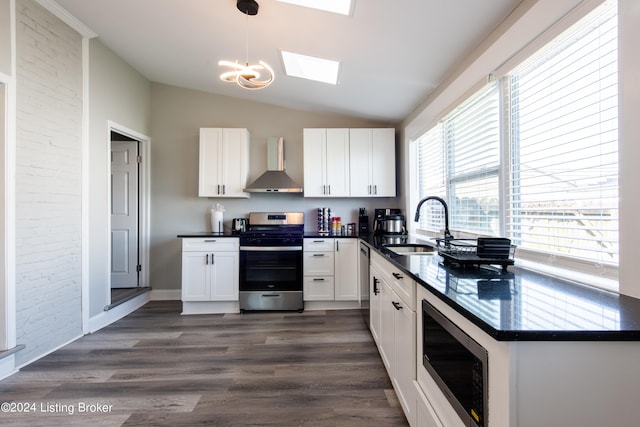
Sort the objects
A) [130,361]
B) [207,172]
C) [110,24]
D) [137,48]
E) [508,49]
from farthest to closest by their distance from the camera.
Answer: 1. [207,172]
2. [137,48]
3. [110,24]
4. [130,361]
5. [508,49]

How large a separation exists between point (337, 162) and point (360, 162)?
1.02 ft

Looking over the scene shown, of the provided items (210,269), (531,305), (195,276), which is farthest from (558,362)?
(195,276)

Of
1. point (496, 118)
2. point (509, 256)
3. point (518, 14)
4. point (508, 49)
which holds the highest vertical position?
point (518, 14)

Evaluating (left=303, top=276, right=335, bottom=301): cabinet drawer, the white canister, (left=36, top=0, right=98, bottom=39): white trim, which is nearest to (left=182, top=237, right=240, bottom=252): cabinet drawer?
the white canister

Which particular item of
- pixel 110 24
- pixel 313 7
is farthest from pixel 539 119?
pixel 110 24

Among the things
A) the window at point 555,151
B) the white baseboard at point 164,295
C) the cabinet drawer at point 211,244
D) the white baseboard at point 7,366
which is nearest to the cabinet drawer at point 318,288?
the cabinet drawer at point 211,244

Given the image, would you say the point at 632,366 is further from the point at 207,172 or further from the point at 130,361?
the point at 207,172

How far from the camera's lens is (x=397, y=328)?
176 cm

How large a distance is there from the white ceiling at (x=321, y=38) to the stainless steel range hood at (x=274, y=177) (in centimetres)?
69

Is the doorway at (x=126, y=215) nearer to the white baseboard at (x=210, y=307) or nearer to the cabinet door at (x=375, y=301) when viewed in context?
the white baseboard at (x=210, y=307)

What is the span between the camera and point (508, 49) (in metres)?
1.68

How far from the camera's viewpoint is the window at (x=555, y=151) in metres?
1.21

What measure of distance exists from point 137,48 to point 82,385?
3223 mm

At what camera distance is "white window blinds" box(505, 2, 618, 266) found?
1196 millimetres
